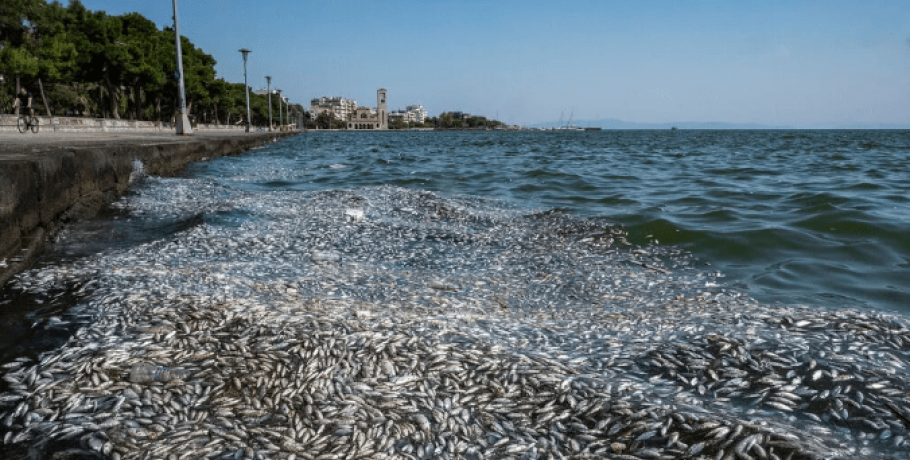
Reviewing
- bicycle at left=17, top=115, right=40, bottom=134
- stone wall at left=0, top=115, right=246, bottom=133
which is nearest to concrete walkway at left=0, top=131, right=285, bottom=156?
bicycle at left=17, top=115, right=40, bottom=134

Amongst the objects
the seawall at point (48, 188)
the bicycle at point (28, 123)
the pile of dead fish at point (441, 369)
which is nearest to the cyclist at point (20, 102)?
the bicycle at point (28, 123)

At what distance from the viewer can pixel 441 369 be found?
369cm

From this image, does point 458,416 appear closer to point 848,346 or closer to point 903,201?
point 848,346

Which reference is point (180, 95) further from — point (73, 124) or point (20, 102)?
point (20, 102)

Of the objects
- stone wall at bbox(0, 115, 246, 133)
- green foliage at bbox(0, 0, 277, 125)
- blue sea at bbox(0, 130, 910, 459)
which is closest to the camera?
blue sea at bbox(0, 130, 910, 459)

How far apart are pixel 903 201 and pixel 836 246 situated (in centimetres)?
560

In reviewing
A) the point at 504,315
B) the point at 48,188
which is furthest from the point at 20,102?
the point at 504,315

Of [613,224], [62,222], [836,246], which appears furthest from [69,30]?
[836,246]

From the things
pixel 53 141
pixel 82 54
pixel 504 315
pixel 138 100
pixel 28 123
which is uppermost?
pixel 82 54

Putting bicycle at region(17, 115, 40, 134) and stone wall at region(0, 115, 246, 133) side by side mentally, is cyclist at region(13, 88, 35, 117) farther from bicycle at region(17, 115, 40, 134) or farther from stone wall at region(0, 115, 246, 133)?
stone wall at region(0, 115, 246, 133)

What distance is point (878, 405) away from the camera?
3.34 metres

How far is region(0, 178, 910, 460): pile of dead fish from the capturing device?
2984 millimetres

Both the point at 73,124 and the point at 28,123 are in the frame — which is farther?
the point at 73,124

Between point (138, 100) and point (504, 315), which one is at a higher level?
point (138, 100)
